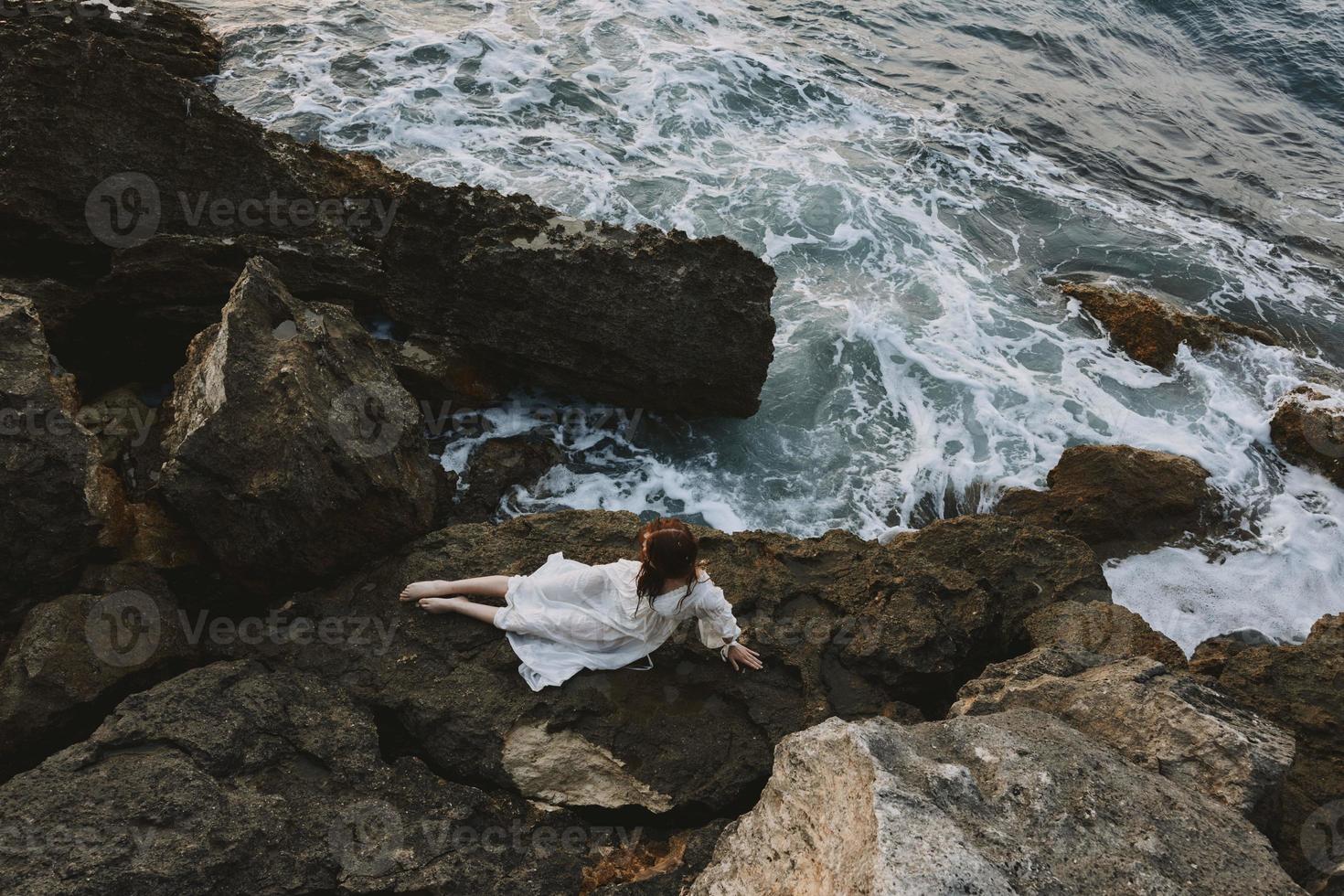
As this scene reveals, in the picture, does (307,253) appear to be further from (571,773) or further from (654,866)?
(654,866)

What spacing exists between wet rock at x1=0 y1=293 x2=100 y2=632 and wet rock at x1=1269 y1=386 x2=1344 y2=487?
35.3 ft

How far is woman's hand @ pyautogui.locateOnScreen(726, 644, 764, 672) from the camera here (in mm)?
4797

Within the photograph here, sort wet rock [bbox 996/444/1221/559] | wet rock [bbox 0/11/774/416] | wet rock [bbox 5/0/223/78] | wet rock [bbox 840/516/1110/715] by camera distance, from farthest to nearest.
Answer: wet rock [bbox 5/0/223/78]
wet rock [bbox 996/444/1221/559]
wet rock [bbox 0/11/774/416]
wet rock [bbox 840/516/1110/715]

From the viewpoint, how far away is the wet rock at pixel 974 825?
293 cm

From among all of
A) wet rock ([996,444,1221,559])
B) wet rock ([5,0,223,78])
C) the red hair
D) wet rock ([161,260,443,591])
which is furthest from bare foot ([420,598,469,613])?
wet rock ([5,0,223,78])

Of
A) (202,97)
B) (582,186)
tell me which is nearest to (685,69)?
(582,186)

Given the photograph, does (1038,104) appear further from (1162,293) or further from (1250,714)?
(1250,714)

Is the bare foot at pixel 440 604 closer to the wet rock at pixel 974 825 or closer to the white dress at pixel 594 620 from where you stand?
the white dress at pixel 594 620

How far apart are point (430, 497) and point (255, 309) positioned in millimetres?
1558

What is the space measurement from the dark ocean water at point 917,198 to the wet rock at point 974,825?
13.3ft

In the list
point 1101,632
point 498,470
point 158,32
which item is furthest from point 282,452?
point 158,32

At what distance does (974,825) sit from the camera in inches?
123

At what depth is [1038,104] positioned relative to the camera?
54.0 ft

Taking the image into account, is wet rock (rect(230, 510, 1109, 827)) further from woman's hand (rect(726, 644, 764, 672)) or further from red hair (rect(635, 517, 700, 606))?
red hair (rect(635, 517, 700, 606))
